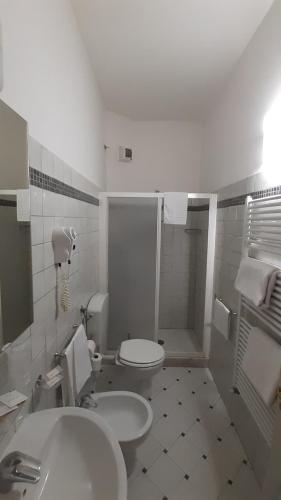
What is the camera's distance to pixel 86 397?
1663 mm

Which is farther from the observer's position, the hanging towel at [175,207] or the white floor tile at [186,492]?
the hanging towel at [175,207]

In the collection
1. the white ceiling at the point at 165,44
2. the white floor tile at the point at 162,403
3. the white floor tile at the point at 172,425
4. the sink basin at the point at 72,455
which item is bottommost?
the white floor tile at the point at 172,425

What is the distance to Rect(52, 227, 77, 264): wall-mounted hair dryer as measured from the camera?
1267 millimetres

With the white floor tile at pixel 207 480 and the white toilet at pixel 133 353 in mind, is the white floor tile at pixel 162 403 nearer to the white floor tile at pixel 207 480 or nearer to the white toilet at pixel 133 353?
the white toilet at pixel 133 353

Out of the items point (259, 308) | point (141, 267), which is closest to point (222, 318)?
point (259, 308)

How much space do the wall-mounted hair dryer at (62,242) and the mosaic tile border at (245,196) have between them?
3.79 ft

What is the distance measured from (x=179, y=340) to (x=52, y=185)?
8.04ft

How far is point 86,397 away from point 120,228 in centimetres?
162

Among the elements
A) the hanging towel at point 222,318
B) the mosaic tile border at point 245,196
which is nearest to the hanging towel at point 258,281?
the mosaic tile border at point 245,196

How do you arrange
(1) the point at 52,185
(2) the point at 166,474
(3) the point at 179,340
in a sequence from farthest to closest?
(3) the point at 179,340, (2) the point at 166,474, (1) the point at 52,185

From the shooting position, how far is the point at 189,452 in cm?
170

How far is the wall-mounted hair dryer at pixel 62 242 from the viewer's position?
1.27 m

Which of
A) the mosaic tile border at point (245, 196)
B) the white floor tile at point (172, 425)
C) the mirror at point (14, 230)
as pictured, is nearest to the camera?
the mirror at point (14, 230)

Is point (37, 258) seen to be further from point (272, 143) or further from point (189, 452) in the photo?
point (189, 452)
